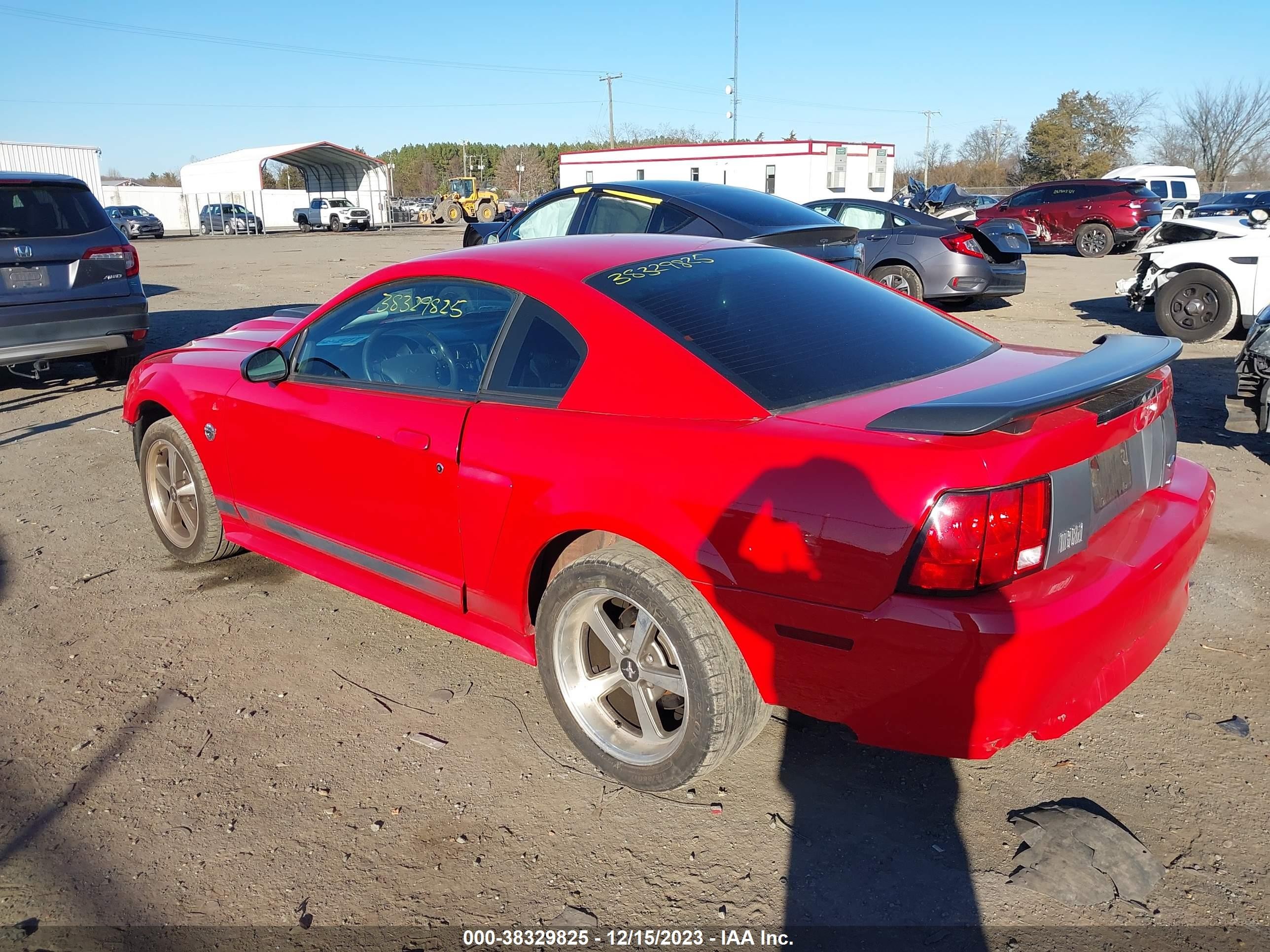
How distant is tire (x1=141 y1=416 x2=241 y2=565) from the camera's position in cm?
441

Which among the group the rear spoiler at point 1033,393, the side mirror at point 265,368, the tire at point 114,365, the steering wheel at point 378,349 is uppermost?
the rear spoiler at point 1033,393

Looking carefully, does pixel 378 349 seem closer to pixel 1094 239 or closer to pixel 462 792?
pixel 462 792

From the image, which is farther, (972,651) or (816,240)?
(816,240)

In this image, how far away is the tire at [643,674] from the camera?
8.56 feet

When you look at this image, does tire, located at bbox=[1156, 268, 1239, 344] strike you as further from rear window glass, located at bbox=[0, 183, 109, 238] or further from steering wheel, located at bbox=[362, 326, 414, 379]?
rear window glass, located at bbox=[0, 183, 109, 238]

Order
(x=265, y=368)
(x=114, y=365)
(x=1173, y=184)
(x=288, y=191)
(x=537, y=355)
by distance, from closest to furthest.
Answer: (x=537, y=355) < (x=265, y=368) < (x=114, y=365) < (x=1173, y=184) < (x=288, y=191)

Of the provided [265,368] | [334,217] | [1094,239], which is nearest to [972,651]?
[265,368]

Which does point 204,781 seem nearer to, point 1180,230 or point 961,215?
point 1180,230

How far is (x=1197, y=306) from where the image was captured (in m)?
10.2

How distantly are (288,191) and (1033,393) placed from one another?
6092cm

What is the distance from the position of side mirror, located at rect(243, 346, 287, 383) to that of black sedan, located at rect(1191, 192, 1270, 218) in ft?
74.9

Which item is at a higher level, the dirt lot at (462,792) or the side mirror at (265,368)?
the side mirror at (265,368)

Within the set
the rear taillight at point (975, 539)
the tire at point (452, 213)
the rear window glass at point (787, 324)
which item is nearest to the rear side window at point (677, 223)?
the rear window glass at point (787, 324)

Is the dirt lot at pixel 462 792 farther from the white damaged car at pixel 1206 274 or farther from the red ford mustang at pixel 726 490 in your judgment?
the white damaged car at pixel 1206 274
